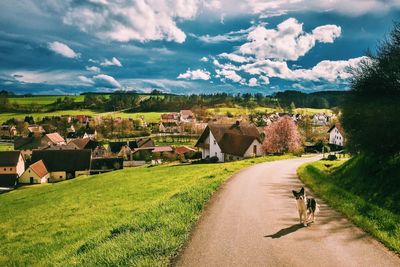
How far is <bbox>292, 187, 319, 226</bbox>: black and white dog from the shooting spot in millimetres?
11520

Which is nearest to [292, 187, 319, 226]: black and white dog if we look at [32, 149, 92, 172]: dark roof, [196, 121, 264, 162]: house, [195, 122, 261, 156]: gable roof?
[196, 121, 264, 162]: house

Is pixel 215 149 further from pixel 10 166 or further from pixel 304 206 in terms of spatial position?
pixel 304 206

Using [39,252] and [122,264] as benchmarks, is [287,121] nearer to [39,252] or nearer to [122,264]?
[39,252]

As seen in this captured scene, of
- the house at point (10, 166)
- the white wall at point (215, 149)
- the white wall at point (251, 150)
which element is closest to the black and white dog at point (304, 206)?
the white wall at point (251, 150)

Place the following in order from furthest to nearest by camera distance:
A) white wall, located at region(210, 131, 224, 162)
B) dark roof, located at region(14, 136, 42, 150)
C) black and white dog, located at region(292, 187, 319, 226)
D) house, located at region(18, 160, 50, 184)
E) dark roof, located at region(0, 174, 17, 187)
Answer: dark roof, located at region(14, 136, 42, 150), house, located at region(18, 160, 50, 184), dark roof, located at region(0, 174, 17, 187), white wall, located at region(210, 131, 224, 162), black and white dog, located at region(292, 187, 319, 226)

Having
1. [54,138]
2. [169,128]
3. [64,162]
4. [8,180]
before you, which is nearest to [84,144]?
[54,138]

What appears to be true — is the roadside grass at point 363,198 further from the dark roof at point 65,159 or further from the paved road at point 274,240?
the dark roof at point 65,159

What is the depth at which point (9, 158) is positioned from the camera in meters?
83.3

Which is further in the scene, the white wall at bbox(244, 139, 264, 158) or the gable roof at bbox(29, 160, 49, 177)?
the gable roof at bbox(29, 160, 49, 177)

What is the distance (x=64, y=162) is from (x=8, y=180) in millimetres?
12296

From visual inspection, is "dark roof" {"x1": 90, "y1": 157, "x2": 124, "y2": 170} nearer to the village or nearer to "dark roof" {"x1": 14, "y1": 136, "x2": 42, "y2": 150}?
the village

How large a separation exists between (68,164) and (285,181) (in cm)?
6904

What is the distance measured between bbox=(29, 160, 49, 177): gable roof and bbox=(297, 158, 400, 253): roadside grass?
65.7 meters

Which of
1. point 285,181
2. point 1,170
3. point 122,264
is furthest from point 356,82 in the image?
point 1,170
